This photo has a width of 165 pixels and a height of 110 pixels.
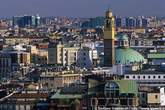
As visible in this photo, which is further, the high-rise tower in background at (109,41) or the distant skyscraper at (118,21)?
the distant skyscraper at (118,21)

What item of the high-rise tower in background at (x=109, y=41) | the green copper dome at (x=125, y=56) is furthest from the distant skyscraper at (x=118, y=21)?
the green copper dome at (x=125, y=56)

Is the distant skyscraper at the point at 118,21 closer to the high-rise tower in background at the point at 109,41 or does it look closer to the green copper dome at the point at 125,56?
the high-rise tower in background at the point at 109,41

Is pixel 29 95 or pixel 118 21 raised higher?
pixel 118 21

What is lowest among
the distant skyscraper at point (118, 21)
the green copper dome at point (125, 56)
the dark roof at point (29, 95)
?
the dark roof at point (29, 95)

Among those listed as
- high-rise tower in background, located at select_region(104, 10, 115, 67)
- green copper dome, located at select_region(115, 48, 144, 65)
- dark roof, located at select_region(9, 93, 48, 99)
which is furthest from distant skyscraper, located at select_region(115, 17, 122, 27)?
dark roof, located at select_region(9, 93, 48, 99)

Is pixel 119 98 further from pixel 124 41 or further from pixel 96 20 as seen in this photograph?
pixel 96 20

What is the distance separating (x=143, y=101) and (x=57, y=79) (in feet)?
55.4

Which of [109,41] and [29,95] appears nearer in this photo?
[29,95]

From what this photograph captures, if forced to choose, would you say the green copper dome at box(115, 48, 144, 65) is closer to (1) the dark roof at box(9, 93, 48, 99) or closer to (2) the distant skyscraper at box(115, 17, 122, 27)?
(1) the dark roof at box(9, 93, 48, 99)

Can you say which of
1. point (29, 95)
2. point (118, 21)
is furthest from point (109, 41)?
point (118, 21)

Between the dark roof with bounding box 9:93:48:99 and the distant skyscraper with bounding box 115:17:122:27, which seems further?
the distant skyscraper with bounding box 115:17:122:27

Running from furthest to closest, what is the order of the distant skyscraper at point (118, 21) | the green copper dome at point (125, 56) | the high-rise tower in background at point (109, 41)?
the distant skyscraper at point (118, 21) < the high-rise tower in background at point (109, 41) < the green copper dome at point (125, 56)

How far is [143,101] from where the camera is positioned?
36.8 metres

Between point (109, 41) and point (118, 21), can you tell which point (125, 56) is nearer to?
point (109, 41)
